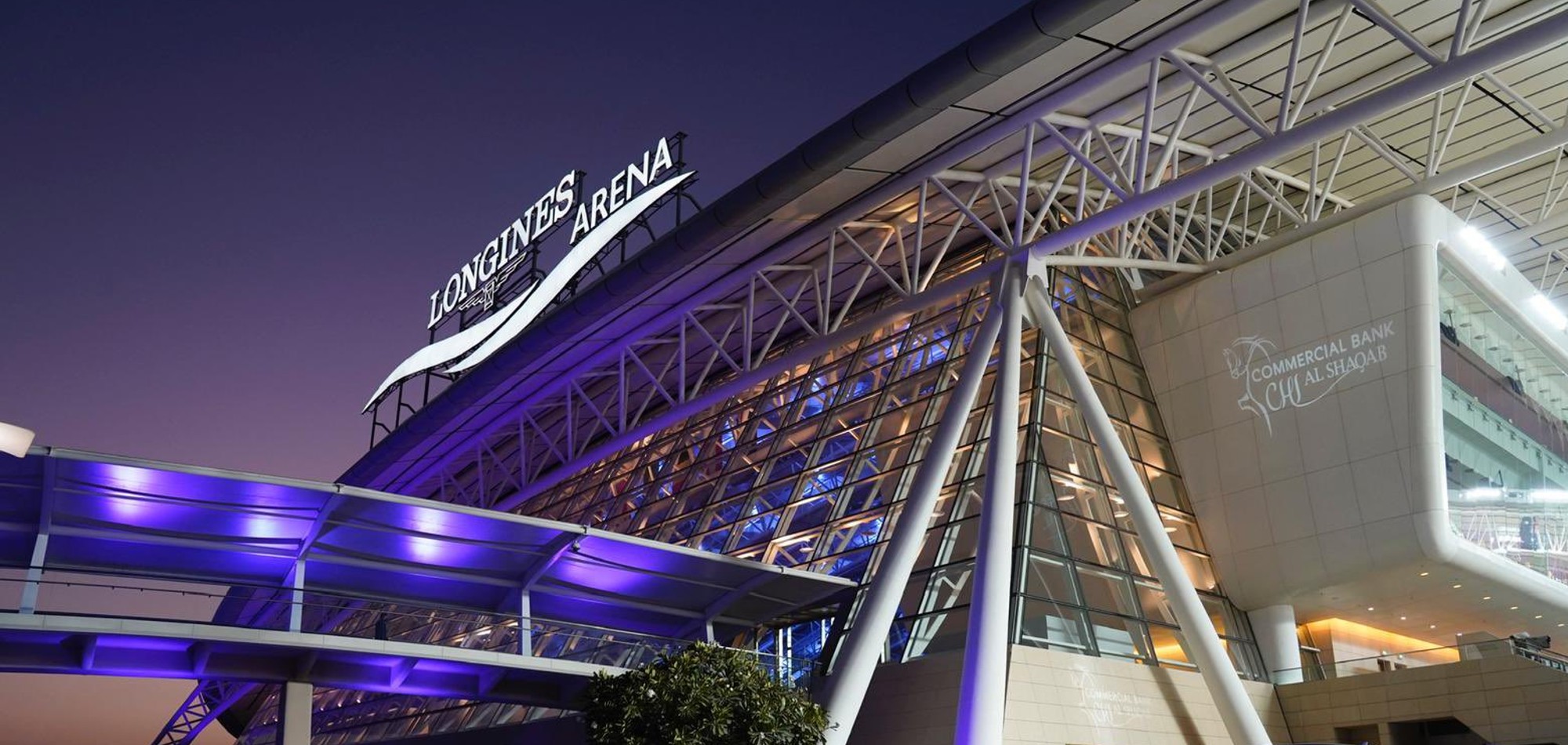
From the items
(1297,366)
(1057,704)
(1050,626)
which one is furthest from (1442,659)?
(1057,704)

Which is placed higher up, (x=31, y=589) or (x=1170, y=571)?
(x=1170, y=571)

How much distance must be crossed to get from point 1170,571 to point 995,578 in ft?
16.0

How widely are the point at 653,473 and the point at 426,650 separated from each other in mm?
22427

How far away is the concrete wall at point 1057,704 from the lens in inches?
993

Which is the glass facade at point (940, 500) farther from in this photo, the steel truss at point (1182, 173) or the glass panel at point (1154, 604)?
the steel truss at point (1182, 173)

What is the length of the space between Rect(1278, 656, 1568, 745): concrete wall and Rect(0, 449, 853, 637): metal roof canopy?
38.6ft

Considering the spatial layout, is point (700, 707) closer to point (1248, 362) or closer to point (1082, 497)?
point (1082, 497)

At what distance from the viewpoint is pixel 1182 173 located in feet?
119

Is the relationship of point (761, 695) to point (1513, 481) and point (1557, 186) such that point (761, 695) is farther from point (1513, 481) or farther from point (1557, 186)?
point (1557, 186)

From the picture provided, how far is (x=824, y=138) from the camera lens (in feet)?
97.8

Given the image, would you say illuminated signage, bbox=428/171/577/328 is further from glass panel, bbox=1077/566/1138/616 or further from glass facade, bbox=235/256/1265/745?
glass panel, bbox=1077/566/1138/616

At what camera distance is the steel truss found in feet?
87.0

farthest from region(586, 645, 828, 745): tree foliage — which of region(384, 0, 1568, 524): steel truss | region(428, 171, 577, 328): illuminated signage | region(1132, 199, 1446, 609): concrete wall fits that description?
region(428, 171, 577, 328): illuminated signage

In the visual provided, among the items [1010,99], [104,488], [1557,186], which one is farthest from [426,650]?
[1557,186]
